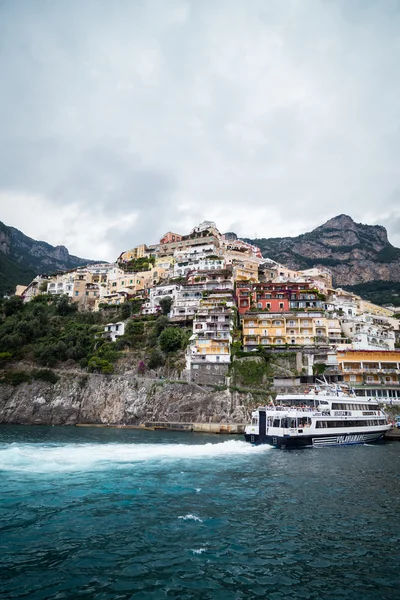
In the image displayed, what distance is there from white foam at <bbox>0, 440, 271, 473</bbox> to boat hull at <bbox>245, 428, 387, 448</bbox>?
3.18 feet

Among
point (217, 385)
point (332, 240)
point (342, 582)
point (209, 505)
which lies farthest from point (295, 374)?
point (332, 240)

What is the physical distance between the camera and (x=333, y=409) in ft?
127

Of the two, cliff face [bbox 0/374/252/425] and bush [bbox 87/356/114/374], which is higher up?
bush [bbox 87/356/114/374]

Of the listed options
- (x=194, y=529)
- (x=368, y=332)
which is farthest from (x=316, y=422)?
(x=368, y=332)

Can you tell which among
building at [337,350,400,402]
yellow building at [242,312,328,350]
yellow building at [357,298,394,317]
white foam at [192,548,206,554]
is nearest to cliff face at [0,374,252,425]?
yellow building at [242,312,328,350]

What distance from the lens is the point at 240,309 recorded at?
6850 centimetres

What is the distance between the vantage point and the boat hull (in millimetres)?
35156

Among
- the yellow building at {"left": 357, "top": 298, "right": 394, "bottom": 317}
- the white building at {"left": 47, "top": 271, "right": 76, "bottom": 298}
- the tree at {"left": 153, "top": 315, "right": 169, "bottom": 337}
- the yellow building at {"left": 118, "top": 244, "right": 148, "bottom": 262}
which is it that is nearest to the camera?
the tree at {"left": 153, "top": 315, "right": 169, "bottom": 337}

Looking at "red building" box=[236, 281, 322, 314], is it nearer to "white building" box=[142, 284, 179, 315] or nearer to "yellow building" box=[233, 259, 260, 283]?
"yellow building" box=[233, 259, 260, 283]

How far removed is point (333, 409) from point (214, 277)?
41251 mm

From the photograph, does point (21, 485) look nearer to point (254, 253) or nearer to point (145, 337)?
point (145, 337)

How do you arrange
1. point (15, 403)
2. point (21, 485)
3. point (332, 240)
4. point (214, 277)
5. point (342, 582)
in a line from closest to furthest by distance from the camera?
point (342, 582) → point (21, 485) → point (15, 403) → point (214, 277) → point (332, 240)

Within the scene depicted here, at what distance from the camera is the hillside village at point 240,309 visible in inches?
2192

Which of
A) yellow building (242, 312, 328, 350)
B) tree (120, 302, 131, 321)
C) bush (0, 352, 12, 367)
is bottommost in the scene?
bush (0, 352, 12, 367)
